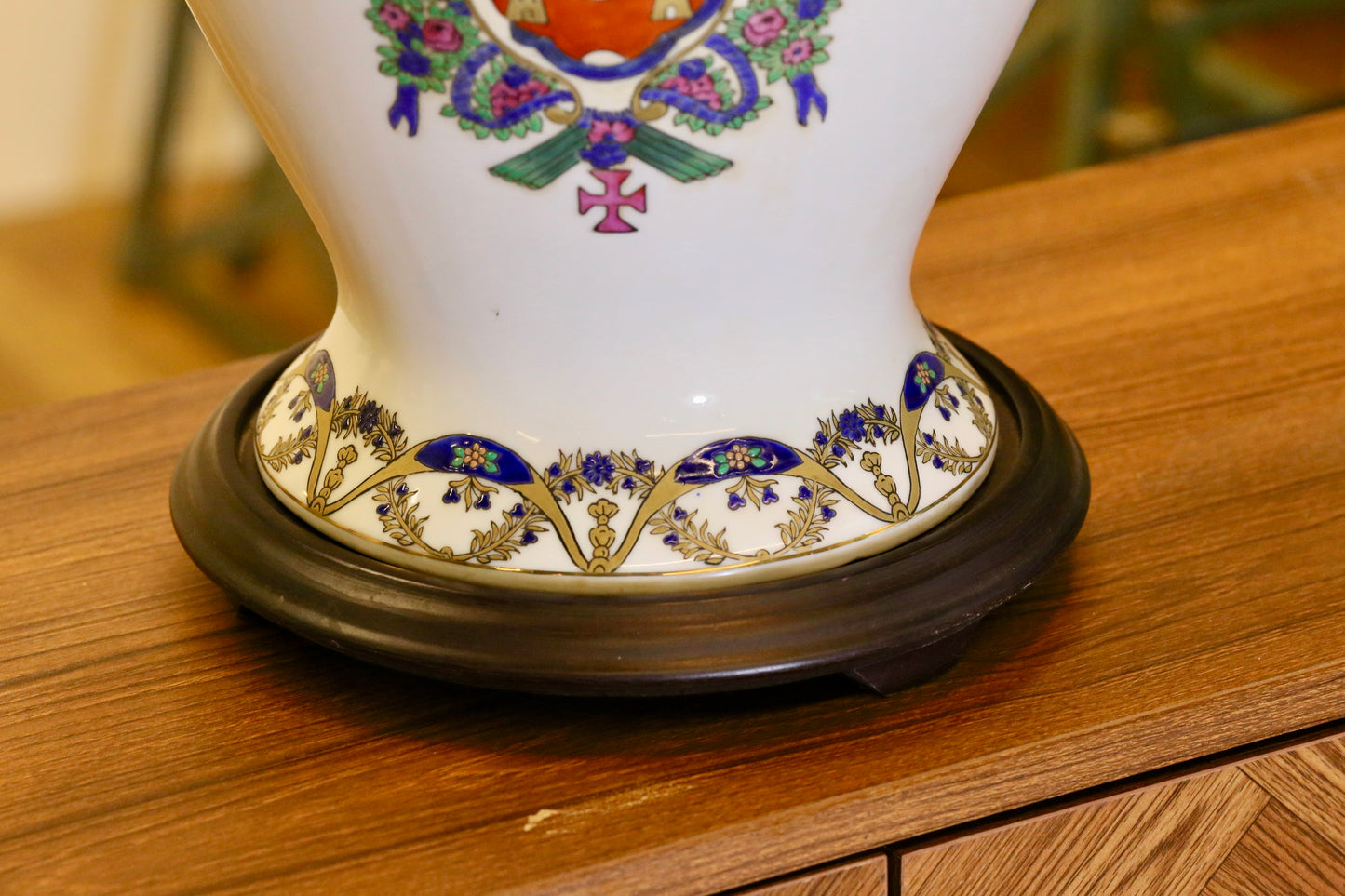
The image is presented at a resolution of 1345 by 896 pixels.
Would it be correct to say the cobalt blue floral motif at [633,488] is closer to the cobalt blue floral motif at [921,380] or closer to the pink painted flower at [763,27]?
the cobalt blue floral motif at [921,380]

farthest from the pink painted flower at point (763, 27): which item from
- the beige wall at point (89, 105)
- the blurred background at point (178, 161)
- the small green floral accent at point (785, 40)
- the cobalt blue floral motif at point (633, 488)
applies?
the beige wall at point (89, 105)

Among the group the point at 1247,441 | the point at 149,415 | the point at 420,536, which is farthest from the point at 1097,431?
the point at 149,415

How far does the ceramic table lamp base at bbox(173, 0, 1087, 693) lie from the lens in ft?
0.99

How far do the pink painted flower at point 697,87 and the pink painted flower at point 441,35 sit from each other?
0.15ft

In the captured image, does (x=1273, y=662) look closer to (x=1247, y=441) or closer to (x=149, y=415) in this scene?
(x=1247, y=441)

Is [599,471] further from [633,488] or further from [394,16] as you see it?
[394,16]

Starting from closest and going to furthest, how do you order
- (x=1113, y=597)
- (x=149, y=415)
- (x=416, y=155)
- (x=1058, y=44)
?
(x=416, y=155)
(x=1113, y=597)
(x=149, y=415)
(x=1058, y=44)

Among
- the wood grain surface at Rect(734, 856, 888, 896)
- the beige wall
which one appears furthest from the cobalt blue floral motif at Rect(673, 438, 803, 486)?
the beige wall

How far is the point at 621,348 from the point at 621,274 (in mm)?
24

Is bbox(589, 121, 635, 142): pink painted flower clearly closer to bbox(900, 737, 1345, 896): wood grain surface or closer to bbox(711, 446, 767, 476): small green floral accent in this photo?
bbox(711, 446, 767, 476): small green floral accent

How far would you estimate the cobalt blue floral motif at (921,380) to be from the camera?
0.38 metres

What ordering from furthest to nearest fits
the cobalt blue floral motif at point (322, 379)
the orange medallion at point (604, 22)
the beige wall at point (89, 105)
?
the beige wall at point (89, 105) → the cobalt blue floral motif at point (322, 379) → the orange medallion at point (604, 22)

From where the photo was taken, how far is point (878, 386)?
377mm

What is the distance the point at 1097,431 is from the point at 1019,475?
132mm
